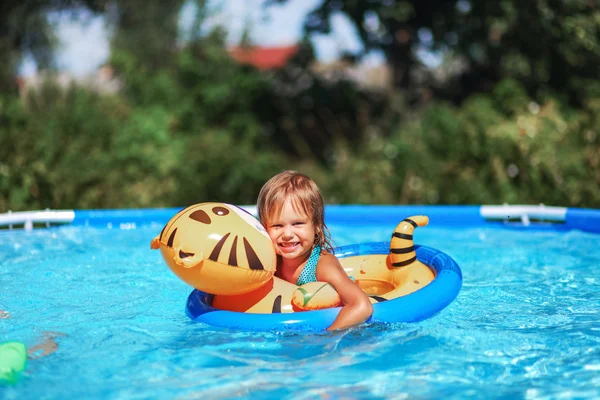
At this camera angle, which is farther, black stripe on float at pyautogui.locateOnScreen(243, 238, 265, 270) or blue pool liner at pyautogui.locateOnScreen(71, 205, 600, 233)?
blue pool liner at pyautogui.locateOnScreen(71, 205, 600, 233)

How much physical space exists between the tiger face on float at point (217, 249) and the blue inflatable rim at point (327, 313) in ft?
0.42

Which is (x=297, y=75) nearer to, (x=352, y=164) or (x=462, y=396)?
(x=352, y=164)

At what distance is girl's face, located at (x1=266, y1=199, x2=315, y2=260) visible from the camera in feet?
9.75

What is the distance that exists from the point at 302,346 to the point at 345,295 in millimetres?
314

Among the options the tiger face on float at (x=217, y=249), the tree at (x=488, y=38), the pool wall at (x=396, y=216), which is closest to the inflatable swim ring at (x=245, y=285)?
the tiger face on float at (x=217, y=249)

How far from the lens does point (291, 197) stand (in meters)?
2.96

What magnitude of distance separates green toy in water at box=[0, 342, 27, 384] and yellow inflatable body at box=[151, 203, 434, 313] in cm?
65

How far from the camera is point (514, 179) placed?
7180mm

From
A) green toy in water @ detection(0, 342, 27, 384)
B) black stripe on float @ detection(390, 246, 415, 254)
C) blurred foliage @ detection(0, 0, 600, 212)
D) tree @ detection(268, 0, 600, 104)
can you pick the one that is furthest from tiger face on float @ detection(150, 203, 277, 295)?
tree @ detection(268, 0, 600, 104)

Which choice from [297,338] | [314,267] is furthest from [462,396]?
[314,267]

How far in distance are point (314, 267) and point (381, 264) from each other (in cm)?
71

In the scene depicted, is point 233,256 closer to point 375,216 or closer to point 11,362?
point 11,362

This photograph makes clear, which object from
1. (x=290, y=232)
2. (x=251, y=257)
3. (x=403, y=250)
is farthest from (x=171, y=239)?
(x=403, y=250)

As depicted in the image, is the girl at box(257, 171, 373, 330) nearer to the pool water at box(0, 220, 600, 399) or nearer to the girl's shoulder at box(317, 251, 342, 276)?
the girl's shoulder at box(317, 251, 342, 276)
